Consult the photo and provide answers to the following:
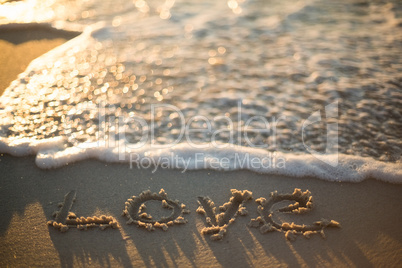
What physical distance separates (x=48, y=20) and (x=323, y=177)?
3782 mm

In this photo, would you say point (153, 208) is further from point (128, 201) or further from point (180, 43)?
point (180, 43)

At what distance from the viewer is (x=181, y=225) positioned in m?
2.12

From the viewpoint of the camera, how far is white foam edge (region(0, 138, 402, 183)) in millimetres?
2404

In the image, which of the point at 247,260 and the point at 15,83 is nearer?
the point at 247,260

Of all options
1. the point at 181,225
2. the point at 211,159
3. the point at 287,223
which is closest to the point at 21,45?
the point at 211,159

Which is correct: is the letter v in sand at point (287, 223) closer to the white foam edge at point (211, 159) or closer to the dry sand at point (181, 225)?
the dry sand at point (181, 225)

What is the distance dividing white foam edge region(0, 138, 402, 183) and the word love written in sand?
25 centimetres

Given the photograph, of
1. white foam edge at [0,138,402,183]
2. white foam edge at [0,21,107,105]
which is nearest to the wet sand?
white foam edge at [0,21,107,105]

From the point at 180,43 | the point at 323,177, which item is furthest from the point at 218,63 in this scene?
the point at 323,177

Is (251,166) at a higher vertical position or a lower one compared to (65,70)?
lower

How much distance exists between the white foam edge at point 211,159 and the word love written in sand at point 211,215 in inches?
9.7

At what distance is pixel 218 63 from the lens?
3613 mm

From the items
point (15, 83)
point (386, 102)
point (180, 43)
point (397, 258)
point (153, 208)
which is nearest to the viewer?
point (397, 258)

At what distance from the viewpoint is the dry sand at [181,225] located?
193 centimetres
